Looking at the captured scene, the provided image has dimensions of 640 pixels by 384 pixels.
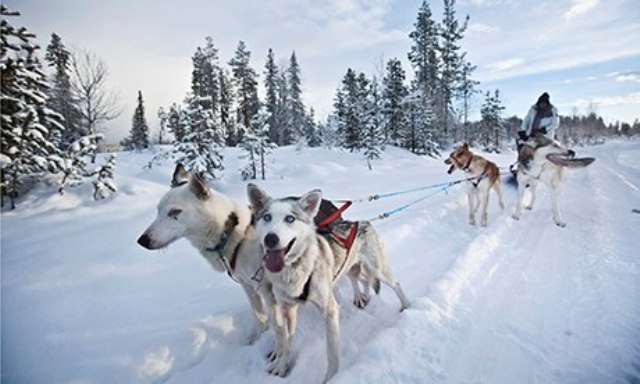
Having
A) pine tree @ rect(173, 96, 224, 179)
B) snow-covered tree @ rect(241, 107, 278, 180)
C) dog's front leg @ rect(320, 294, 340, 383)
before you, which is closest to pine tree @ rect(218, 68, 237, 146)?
snow-covered tree @ rect(241, 107, 278, 180)

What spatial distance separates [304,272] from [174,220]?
1269 millimetres

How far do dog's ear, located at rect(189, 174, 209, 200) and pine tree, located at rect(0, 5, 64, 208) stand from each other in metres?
7.40

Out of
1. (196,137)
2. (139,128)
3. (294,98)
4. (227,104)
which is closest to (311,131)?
(294,98)

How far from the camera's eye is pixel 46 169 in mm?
10086

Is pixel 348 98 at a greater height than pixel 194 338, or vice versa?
pixel 348 98

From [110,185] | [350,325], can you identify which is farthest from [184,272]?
[110,185]

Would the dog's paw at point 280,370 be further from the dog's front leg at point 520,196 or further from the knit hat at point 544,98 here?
the knit hat at point 544,98

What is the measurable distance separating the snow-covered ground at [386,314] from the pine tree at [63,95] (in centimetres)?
2349

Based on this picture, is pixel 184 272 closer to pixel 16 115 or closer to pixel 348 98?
pixel 16 115

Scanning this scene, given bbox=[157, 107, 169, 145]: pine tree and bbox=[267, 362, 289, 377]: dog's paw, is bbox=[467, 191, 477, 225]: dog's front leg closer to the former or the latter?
bbox=[267, 362, 289, 377]: dog's paw

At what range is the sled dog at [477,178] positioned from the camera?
706 cm

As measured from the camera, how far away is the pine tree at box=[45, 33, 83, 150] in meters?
24.7

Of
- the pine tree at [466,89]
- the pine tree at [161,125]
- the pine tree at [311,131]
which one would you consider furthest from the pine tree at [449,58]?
the pine tree at [161,125]

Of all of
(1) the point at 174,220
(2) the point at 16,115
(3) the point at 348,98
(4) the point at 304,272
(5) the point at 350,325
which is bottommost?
(5) the point at 350,325
